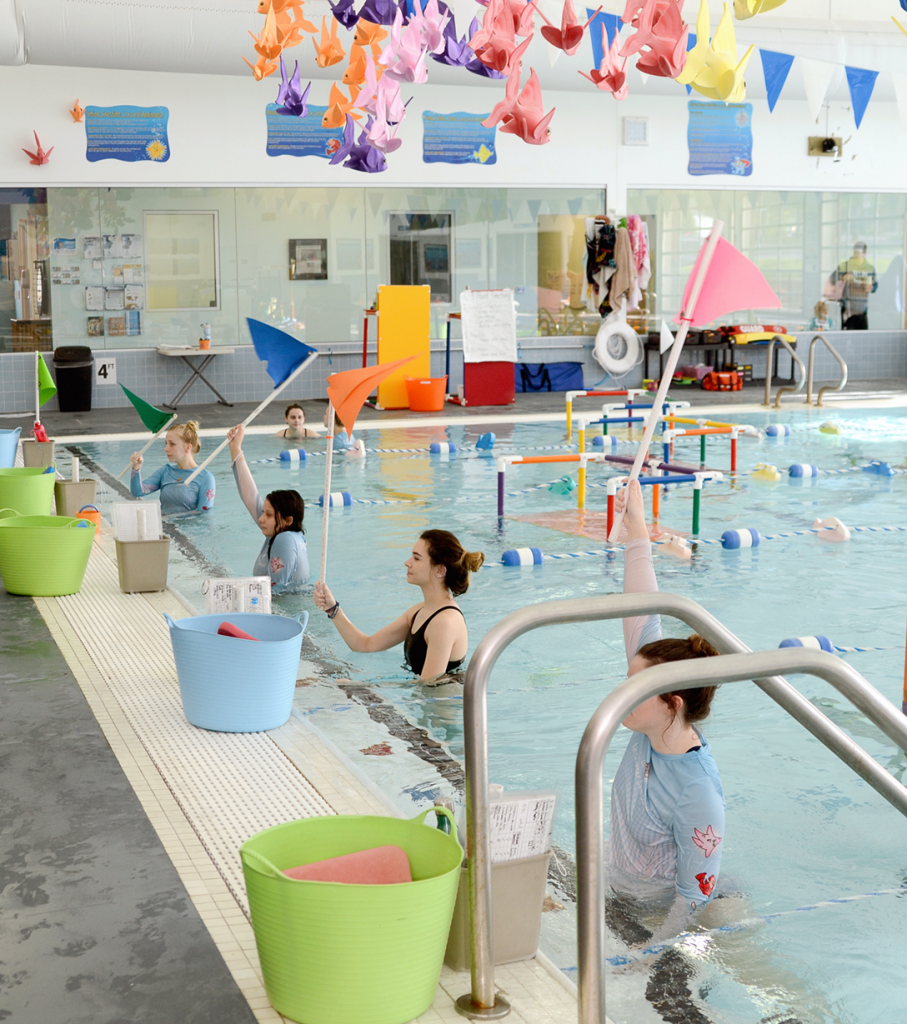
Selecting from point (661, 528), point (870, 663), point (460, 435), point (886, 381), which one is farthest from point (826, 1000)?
point (886, 381)

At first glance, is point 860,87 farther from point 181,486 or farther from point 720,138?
point 181,486

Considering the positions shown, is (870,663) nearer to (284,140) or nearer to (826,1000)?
(826,1000)

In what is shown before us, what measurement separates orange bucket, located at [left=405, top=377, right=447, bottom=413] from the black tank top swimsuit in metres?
11.0

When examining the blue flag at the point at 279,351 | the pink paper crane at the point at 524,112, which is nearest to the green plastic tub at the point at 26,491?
the blue flag at the point at 279,351

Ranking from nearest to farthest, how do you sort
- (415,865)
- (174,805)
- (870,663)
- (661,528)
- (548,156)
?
(415,865), (174,805), (870,663), (661,528), (548,156)

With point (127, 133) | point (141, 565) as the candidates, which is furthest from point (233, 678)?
point (127, 133)

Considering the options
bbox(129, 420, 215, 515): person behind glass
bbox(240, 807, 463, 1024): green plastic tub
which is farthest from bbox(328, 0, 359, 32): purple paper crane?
bbox(240, 807, 463, 1024): green plastic tub

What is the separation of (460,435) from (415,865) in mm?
11535

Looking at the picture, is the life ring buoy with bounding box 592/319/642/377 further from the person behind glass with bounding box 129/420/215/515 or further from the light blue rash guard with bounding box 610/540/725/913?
the light blue rash guard with bounding box 610/540/725/913

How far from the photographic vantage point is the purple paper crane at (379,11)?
6.21m

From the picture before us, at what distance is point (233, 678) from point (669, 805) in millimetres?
1660

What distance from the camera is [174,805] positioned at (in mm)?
3633

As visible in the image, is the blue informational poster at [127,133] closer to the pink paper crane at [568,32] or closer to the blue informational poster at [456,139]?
the blue informational poster at [456,139]

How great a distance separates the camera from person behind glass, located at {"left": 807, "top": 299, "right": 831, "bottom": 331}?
67.4 ft
